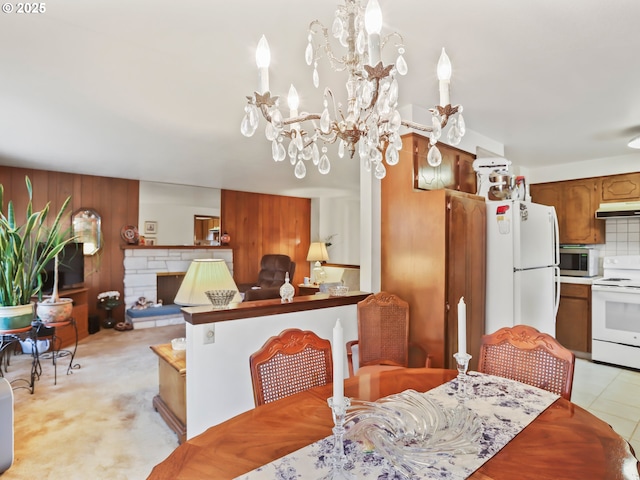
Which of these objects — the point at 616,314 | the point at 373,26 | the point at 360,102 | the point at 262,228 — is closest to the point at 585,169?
the point at 616,314

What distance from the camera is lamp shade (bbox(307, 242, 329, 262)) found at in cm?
754

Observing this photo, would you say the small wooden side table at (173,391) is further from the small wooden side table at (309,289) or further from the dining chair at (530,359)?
the small wooden side table at (309,289)

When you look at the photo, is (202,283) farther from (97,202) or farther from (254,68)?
(97,202)

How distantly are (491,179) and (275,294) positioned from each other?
244 centimetres

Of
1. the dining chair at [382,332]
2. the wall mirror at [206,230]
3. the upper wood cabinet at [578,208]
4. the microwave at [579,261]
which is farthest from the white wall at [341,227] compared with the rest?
the dining chair at [382,332]

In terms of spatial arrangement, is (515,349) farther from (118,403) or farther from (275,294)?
(118,403)

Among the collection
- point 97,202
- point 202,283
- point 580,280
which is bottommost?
point 580,280

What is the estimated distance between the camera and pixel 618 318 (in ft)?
12.4

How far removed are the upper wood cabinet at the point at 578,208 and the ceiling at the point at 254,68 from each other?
56 cm

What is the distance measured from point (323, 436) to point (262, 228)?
6.41 meters

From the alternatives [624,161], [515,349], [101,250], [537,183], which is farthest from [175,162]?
[624,161]

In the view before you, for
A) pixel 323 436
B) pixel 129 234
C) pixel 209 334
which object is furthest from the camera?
pixel 129 234

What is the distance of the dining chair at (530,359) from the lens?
1591mm

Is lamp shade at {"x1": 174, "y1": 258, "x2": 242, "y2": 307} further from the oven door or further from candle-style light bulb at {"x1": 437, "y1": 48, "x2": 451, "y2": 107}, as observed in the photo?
the oven door
